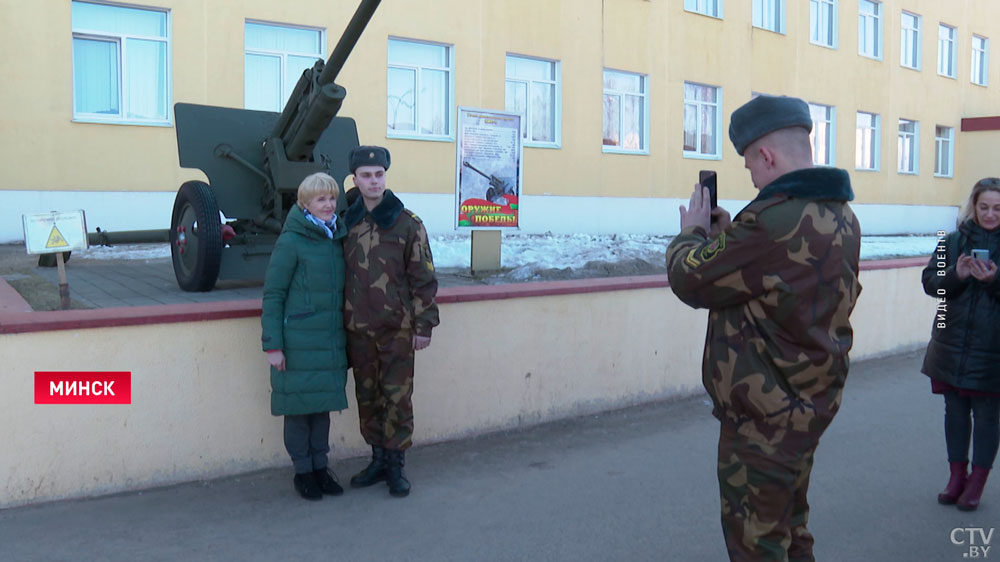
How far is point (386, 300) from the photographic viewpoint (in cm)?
459

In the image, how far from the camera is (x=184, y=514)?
172 inches

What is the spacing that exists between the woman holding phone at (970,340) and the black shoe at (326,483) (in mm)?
3197

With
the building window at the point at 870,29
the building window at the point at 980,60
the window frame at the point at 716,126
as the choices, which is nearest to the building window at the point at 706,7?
the window frame at the point at 716,126

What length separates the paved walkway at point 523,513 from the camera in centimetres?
399

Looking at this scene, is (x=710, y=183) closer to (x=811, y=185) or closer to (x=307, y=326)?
(x=811, y=185)

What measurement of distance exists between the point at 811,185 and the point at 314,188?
2.71m

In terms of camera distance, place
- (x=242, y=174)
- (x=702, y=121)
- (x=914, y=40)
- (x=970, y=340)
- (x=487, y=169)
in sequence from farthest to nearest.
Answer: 1. (x=914, y=40)
2. (x=702, y=121)
3. (x=487, y=169)
4. (x=242, y=174)
5. (x=970, y=340)

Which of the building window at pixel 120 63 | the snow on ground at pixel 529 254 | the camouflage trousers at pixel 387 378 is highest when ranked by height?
the building window at pixel 120 63

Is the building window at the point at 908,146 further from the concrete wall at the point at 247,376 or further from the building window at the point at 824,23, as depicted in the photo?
the concrete wall at the point at 247,376

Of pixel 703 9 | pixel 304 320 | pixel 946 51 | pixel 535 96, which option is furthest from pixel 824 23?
pixel 304 320

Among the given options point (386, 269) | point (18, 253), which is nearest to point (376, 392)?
point (386, 269)

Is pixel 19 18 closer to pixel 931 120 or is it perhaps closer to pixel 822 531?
pixel 822 531

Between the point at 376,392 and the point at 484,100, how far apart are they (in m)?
12.2

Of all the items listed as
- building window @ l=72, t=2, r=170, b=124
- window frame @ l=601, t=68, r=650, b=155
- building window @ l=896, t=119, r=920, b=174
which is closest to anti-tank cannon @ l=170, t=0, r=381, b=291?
building window @ l=72, t=2, r=170, b=124
